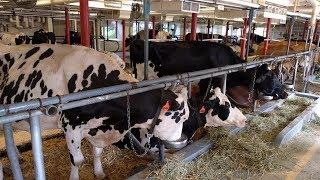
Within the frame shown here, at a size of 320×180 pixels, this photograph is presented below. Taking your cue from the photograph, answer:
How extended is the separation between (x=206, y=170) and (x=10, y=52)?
2857 millimetres

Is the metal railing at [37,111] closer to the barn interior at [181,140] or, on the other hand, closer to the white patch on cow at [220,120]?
the barn interior at [181,140]

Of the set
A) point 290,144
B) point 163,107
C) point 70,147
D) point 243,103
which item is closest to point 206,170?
point 163,107

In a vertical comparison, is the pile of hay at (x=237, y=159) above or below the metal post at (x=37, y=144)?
below

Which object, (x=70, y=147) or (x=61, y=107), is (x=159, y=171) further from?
(x=61, y=107)

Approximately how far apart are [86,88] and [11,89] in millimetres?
1007

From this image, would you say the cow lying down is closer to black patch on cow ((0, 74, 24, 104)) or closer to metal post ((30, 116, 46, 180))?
black patch on cow ((0, 74, 24, 104))

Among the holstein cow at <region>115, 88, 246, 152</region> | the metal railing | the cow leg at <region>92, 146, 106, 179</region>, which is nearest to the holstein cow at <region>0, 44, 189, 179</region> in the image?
the cow leg at <region>92, 146, 106, 179</region>

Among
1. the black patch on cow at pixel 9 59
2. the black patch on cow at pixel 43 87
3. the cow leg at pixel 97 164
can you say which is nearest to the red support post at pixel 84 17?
the black patch on cow at pixel 9 59

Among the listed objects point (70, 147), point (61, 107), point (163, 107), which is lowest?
point (70, 147)

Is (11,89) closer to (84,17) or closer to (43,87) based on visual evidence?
(43,87)

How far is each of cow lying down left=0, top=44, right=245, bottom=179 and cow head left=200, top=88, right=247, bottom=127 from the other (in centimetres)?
88

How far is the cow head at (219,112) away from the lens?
14.0ft

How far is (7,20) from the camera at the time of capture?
1587 centimetres

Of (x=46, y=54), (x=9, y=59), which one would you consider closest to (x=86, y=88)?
(x=46, y=54)
